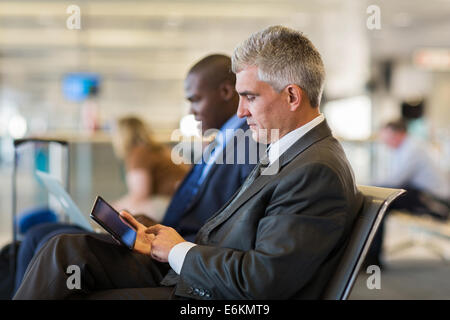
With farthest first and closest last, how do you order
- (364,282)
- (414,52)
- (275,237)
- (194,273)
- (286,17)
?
(414,52) → (286,17) → (364,282) → (194,273) → (275,237)

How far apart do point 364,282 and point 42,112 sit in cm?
614

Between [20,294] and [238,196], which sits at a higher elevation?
[238,196]

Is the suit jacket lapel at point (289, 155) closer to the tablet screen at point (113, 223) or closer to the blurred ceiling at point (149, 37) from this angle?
the tablet screen at point (113, 223)

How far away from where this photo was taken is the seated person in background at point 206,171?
1.95 m

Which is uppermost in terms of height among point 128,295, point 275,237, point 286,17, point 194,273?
point 286,17

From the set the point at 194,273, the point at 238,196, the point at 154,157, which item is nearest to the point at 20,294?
the point at 194,273

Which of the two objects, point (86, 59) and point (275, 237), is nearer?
point (275, 237)

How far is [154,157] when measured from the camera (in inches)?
154

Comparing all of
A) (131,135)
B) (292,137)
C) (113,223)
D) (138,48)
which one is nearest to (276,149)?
(292,137)

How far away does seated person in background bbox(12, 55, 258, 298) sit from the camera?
195 centimetres

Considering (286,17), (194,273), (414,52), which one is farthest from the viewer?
(414,52)

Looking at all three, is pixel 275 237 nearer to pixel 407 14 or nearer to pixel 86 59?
pixel 86 59

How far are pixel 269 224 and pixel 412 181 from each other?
11.9 feet

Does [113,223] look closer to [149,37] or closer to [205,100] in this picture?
[205,100]
